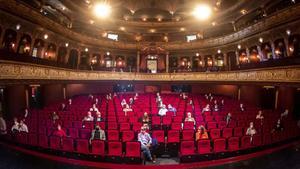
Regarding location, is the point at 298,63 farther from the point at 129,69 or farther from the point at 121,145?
the point at 129,69

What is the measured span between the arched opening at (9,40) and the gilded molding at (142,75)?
2.31 metres

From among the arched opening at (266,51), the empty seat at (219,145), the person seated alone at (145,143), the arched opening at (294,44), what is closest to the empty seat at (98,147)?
the person seated alone at (145,143)

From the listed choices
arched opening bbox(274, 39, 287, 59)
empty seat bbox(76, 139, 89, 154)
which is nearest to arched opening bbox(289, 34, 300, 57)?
arched opening bbox(274, 39, 287, 59)

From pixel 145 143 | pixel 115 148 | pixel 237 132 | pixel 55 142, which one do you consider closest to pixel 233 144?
pixel 237 132

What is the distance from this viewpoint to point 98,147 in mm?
6512

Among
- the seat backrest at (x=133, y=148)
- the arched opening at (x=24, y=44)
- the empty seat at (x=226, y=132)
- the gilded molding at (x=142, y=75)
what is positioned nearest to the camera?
the seat backrest at (x=133, y=148)

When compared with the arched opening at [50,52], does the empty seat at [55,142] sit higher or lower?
lower

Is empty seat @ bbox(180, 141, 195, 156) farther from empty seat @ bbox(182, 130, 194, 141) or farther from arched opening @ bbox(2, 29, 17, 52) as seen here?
arched opening @ bbox(2, 29, 17, 52)

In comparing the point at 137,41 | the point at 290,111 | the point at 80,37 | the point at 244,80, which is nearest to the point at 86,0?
the point at 80,37

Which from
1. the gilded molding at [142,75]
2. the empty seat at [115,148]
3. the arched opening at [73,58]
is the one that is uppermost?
the arched opening at [73,58]

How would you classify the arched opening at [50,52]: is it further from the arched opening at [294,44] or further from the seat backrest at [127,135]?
the arched opening at [294,44]

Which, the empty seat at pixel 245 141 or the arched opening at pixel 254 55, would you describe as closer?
the empty seat at pixel 245 141

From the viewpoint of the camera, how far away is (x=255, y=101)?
1728 centimetres

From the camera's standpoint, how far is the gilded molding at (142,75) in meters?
9.77
